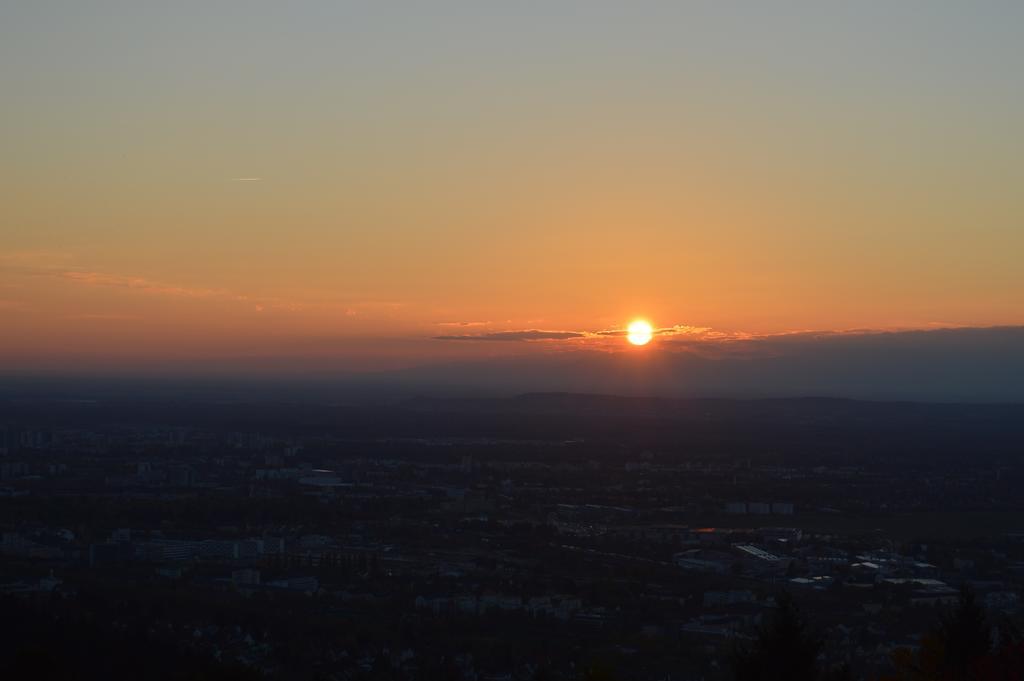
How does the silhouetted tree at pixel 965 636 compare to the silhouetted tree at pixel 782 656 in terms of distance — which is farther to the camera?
the silhouetted tree at pixel 965 636

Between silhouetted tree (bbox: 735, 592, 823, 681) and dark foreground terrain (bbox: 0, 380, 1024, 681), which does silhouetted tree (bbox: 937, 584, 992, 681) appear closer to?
dark foreground terrain (bbox: 0, 380, 1024, 681)

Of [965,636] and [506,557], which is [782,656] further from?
[506,557]

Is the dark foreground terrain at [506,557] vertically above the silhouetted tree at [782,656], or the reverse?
the silhouetted tree at [782,656]

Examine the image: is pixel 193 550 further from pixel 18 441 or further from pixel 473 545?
pixel 18 441

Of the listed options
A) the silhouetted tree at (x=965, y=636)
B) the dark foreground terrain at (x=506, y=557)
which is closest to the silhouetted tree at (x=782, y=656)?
A: the dark foreground terrain at (x=506, y=557)

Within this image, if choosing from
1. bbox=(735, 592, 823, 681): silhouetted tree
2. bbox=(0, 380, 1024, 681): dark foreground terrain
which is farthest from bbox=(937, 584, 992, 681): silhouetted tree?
bbox=(735, 592, 823, 681): silhouetted tree

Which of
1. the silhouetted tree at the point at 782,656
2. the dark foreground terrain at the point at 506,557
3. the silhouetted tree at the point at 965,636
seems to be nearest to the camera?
the silhouetted tree at the point at 782,656

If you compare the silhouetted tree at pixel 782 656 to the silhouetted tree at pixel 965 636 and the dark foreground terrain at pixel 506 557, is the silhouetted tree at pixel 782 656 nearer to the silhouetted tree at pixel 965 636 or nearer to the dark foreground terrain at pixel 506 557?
the dark foreground terrain at pixel 506 557

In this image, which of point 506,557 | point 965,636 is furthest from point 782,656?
point 506,557

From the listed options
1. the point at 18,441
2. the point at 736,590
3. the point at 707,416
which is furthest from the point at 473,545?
the point at 707,416

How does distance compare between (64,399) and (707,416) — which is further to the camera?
(64,399)

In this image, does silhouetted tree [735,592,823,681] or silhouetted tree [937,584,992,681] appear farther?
silhouetted tree [937,584,992,681]
